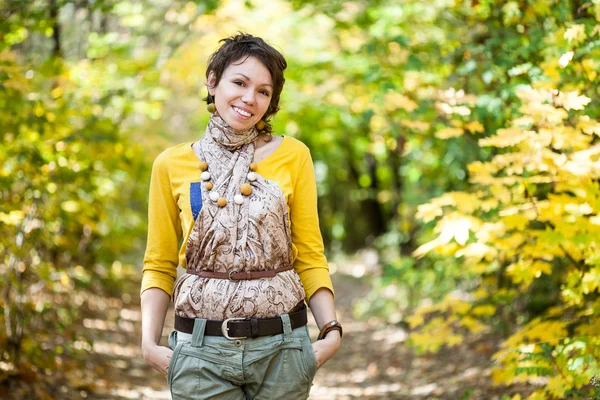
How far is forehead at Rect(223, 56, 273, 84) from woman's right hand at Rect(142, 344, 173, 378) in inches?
35.6

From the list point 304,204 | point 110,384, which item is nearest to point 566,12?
point 304,204

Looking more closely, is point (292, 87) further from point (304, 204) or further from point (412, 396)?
point (304, 204)

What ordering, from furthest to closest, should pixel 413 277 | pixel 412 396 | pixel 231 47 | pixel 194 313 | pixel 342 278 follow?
1. pixel 342 278
2. pixel 413 277
3. pixel 412 396
4. pixel 231 47
5. pixel 194 313

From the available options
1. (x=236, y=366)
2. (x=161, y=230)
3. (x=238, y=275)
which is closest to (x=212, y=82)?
(x=161, y=230)

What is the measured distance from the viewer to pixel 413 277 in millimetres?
6262

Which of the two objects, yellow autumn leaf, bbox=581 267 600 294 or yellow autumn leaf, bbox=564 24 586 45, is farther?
yellow autumn leaf, bbox=564 24 586 45

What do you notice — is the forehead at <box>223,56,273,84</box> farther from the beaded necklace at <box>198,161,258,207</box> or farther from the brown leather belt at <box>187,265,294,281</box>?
the brown leather belt at <box>187,265,294,281</box>

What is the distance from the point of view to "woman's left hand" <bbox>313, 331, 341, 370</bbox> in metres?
2.17

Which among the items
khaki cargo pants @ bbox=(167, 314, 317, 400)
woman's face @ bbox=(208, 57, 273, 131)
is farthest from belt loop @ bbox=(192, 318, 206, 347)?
woman's face @ bbox=(208, 57, 273, 131)

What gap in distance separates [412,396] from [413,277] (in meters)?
1.22

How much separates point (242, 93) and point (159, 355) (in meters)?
0.87

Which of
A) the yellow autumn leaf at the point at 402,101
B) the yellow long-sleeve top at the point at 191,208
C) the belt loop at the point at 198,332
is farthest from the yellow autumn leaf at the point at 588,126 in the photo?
the belt loop at the point at 198,332

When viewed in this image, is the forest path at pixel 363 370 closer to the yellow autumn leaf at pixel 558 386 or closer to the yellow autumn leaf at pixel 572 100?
the yellow autumn leaf at pixel 558 386

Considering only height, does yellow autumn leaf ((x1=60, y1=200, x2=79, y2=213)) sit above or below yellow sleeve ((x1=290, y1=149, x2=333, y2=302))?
above
